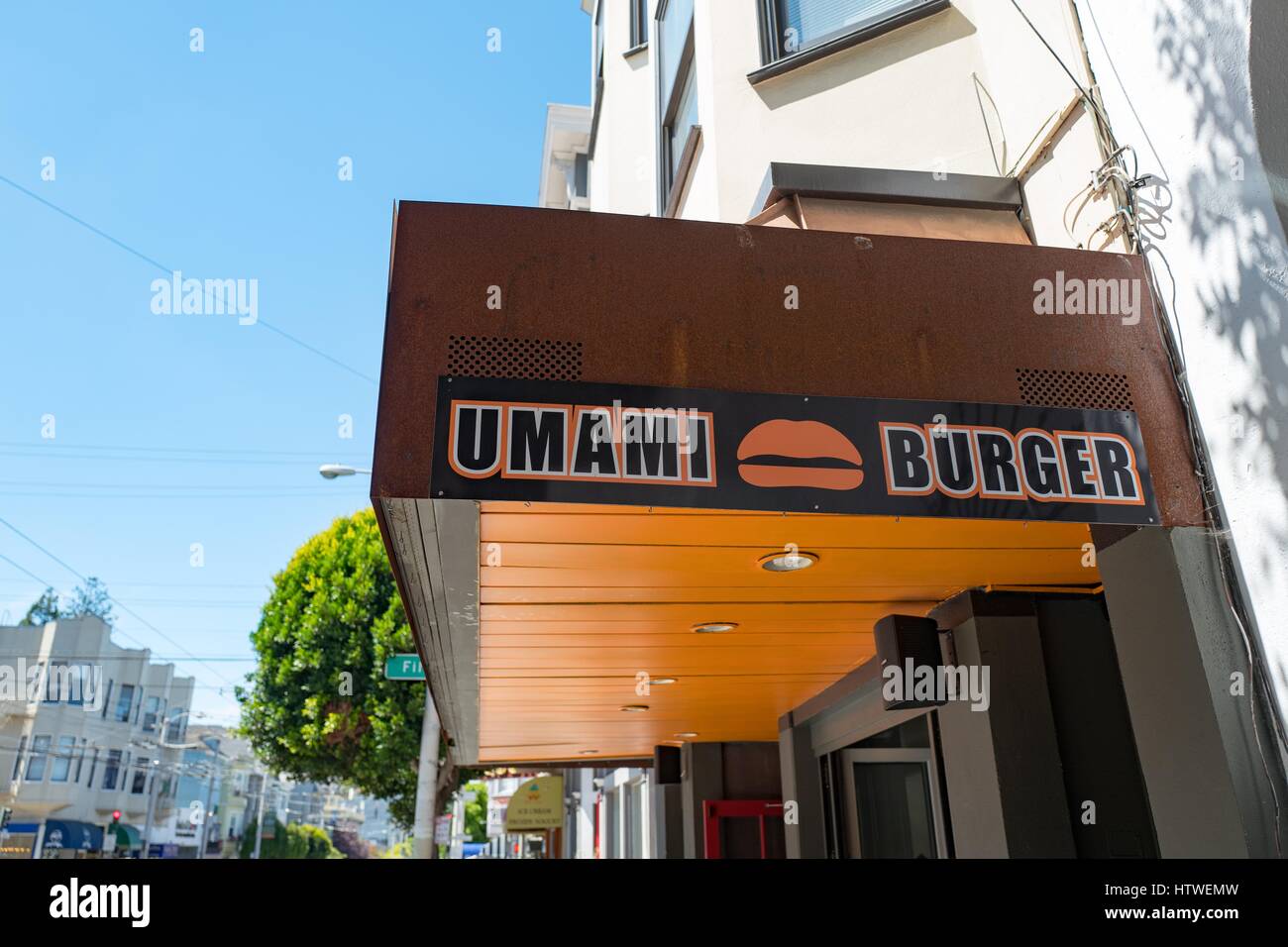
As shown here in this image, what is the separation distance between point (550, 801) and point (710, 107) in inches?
690

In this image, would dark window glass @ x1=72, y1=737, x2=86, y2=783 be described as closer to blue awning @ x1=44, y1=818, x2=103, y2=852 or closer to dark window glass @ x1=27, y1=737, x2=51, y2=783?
blue awning @ x1=44, y1=818, x2=103, y2=852

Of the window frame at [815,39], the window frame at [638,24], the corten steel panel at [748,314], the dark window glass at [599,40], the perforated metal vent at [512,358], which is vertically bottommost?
the perforated metal vent at [512,358]

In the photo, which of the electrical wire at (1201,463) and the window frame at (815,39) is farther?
the window frame at (815,39)

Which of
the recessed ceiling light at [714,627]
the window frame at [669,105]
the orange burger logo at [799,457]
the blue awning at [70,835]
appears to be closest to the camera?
the orange burger logo at [799,457]

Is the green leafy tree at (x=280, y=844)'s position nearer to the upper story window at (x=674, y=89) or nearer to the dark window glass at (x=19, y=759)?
the dark window glass at (x=19, y=759)

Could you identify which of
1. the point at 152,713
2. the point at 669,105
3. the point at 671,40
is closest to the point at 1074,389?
the point at 669,105

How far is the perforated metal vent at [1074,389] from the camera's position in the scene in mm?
3268

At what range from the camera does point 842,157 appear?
5758 millimetres

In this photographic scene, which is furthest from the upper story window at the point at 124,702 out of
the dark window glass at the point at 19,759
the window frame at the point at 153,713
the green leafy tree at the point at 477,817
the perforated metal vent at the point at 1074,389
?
the perforated metal vent at the point at 1074,389

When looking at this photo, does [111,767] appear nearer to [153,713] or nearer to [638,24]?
[153,713]

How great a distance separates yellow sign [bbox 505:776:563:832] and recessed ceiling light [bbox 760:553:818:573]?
56.5 ft

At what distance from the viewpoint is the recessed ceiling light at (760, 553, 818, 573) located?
13.0ft

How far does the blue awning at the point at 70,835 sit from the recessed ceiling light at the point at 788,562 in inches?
1785

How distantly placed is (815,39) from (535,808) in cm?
1770
